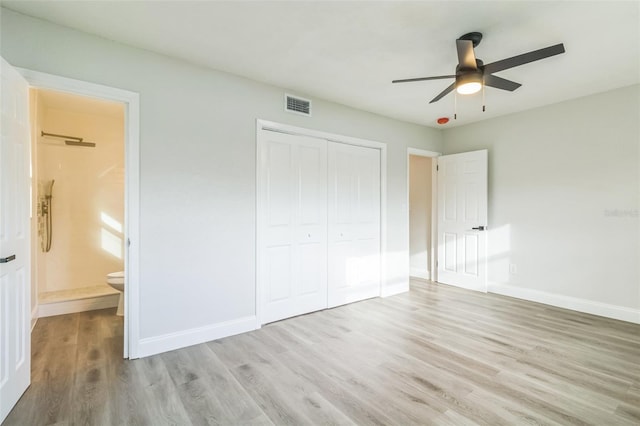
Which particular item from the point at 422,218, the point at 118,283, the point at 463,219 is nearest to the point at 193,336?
the point at 118,283

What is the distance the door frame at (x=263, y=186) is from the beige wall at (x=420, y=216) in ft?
5.16

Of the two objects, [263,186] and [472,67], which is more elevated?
[472,67]

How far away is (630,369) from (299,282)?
9.88ft

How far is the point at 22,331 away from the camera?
2.06 m

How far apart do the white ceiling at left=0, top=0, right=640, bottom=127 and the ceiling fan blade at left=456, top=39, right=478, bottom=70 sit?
179 millimetres

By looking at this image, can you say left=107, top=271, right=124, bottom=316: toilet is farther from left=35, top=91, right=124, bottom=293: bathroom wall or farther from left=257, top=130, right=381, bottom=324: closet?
left=257, top=130, right=381, bottom=324: closet

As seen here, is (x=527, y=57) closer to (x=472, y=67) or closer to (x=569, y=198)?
(x=472, y=67)

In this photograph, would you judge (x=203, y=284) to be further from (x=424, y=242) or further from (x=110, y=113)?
(x=424, y=242)

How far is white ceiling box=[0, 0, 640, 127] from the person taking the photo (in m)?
2.11

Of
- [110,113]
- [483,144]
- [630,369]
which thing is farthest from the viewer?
[483,144]

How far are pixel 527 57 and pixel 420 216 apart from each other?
3.94 m

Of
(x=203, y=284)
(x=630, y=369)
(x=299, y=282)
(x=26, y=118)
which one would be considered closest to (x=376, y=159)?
(x=299, y=282)

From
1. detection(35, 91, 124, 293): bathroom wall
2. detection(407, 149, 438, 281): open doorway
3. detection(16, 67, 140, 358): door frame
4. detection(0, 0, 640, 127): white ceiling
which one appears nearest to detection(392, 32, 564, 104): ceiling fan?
detection(0, 0, 640, 127): white ceiling

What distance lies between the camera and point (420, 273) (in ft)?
18.8
